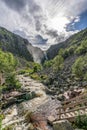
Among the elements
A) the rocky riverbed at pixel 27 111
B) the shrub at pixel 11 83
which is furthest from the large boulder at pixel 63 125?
the shrub at pixel 11 83

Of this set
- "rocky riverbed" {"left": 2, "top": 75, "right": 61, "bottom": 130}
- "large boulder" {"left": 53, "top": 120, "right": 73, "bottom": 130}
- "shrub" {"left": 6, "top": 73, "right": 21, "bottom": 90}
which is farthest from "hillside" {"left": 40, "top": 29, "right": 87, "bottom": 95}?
"large boulder" {"left": 53, "top": 120, "right": 73, "bottom": 130}

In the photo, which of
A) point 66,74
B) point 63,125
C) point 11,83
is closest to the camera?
point 63,125

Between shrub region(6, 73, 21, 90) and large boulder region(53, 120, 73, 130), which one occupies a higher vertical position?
shrub region(6, 73, 21, 90)

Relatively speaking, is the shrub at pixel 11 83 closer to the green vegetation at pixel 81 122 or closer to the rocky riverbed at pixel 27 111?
the rocky riverbed at pixel 27 111

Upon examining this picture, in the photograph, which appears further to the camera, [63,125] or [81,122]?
[63,125]

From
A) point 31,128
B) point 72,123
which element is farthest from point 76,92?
point 72,123

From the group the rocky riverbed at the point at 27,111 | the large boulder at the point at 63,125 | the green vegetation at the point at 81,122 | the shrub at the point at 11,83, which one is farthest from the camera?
the shrub at the point at 11,83

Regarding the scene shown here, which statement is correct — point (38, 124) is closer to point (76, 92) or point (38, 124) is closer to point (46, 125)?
point (46, 125)

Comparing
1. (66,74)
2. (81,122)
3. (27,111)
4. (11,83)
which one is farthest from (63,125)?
(66,74)

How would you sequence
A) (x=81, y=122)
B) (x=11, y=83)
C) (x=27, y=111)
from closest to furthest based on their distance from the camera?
(x=81, y=122)
(x=27, y=111)
(x=11, y=83)

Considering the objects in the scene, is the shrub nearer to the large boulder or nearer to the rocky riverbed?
the rocky riverbed

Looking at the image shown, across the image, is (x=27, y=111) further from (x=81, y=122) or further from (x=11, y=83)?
(x=11, y=83)

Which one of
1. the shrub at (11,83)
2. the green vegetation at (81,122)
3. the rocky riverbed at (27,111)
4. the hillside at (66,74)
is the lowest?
the green vegetation at (81,122)

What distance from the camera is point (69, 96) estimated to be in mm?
37156
